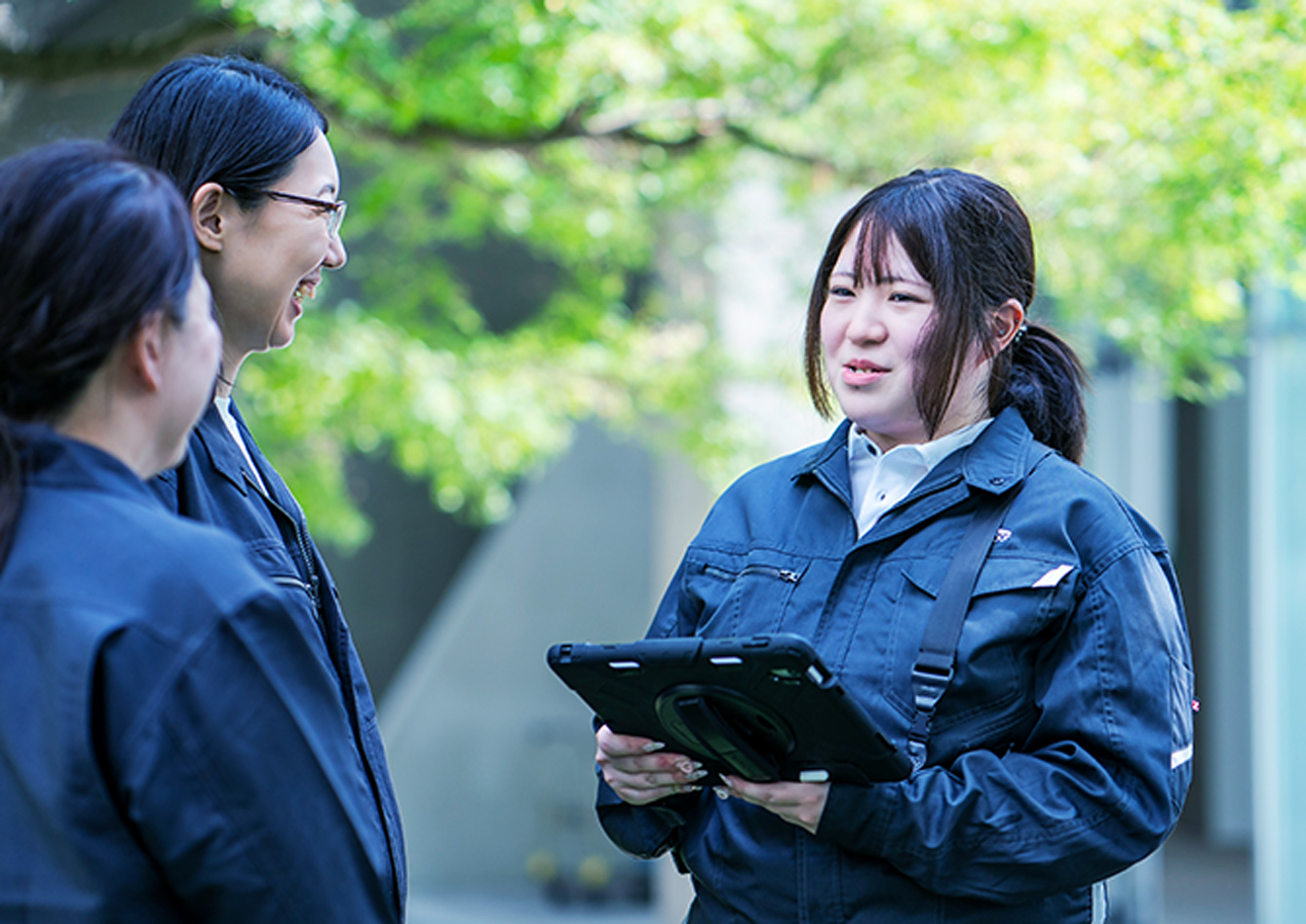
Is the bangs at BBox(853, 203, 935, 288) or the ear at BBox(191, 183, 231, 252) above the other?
the ear at BBox(191, 183, 231, 252)

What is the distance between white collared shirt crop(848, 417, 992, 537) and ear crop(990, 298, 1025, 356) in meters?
0.11

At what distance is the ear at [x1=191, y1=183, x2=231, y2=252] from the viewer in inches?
62.4

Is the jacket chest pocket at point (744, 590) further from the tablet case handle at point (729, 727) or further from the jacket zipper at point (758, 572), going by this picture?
the tablet case handle at point (729, 727)

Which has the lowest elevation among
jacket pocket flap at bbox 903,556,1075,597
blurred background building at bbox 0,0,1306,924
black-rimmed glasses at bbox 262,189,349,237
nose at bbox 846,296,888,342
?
blurred background building at bbox 0,0,1306,924

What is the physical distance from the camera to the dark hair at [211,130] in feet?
5.24

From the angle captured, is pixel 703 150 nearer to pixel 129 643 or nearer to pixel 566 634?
pixel 129 643

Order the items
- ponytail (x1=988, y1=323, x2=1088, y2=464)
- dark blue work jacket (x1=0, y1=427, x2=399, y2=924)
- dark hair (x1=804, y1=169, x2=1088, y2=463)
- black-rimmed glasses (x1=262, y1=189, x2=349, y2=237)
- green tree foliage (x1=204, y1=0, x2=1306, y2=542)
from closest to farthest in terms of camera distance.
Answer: dark blue work jacket (x1=0, y1=427, x2=399, y2=924) → black-rimmed glasses (x1=262, y1=189, x2=349, y2=237) → dark hair (x1=804, y1=169, x2=1088, y2=463) → ponytail (x1=988, y1=323, x2=1088, y2=464) → green tree foliage (x1=204, y1=0, x2=1306, y2=542)

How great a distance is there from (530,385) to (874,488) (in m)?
4.07

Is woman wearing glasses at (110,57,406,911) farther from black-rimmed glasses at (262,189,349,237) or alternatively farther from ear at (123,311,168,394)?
ear at (123,311,168,394)

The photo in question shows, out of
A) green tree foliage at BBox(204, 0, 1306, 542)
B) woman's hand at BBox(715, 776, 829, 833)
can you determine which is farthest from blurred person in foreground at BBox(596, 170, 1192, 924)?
green tree foliage at BBox(204, 0, 1306, 542)

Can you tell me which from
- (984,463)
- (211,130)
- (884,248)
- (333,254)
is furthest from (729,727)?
(211,130)

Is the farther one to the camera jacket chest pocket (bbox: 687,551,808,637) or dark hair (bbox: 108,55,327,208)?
jacket chest pocket (bbox: 687,551,808,637)

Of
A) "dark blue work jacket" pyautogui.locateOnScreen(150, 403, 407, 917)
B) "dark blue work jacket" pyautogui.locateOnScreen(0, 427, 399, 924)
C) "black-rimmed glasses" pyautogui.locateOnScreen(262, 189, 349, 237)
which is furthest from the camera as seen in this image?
"black-rimmed glasses" pyautogui.locateOnScreen(262, 189, 349, 237)

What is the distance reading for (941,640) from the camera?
161cm
